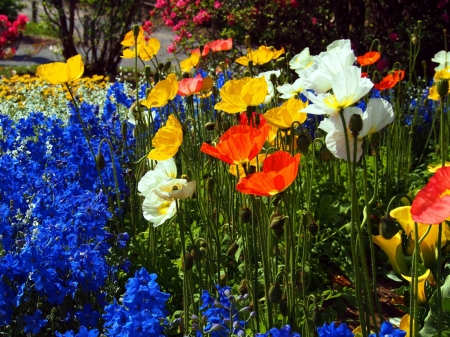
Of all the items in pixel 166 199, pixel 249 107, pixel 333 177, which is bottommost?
pixel 333 177

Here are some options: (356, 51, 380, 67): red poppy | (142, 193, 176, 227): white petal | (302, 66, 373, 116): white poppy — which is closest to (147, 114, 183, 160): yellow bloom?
(142, 193, 176, 227): white petal

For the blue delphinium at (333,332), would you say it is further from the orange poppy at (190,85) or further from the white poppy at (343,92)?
the orange poppy at (190,85)

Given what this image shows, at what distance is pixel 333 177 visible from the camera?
354 centimetres

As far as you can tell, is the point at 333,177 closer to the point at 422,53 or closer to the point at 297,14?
the point at 297,14

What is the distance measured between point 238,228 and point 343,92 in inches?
56.5

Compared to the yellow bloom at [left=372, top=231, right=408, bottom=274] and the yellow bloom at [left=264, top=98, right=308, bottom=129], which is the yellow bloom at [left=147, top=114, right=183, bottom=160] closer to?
the yellow bloom at [left=264, top=98, right=308, bottom=129]

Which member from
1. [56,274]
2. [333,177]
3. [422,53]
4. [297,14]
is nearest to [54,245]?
[56,274]

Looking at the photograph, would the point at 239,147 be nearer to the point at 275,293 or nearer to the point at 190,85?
the point at 275,293

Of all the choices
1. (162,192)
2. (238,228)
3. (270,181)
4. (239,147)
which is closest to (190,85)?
(238,228)

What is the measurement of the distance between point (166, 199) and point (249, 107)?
452 mm

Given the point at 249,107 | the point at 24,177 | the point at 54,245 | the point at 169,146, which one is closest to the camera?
the point at 169,146

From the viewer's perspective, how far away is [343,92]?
4.82ft

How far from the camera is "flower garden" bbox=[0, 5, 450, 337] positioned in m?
1.59

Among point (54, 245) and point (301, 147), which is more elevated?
point (301, 147)
